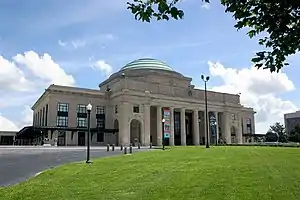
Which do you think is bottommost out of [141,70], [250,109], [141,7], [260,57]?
[260,57]

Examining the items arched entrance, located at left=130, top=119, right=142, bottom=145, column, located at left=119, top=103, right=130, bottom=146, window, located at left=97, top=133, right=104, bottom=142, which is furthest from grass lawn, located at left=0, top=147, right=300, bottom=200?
arched entrance, located at left=130, top=119, right=142, bottom=145

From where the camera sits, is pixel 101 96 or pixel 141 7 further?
pixel 101 96

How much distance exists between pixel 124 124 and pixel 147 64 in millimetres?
22087

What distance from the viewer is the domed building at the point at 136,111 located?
77.4 metres

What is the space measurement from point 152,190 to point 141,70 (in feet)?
257

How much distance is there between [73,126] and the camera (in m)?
78.1

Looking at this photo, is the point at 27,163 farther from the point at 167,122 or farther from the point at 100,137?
the point at 167,122

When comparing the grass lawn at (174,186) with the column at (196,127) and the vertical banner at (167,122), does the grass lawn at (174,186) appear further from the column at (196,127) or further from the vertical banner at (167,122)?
the column at (196,127)

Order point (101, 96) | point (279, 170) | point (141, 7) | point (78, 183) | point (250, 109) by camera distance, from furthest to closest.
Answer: point (250, 109) → point (101, 96) → point (279, 170) → point (78, 183) → point (141, 7)

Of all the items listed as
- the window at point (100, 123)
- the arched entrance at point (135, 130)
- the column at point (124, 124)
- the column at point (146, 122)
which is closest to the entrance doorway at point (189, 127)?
the arched entrance at point (135, 130)

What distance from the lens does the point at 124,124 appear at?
254 ft

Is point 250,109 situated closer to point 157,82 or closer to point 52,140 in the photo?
point 157,82

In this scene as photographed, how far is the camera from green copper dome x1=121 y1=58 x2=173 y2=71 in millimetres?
90656

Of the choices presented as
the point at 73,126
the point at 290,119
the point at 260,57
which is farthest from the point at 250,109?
the point at 260,57
